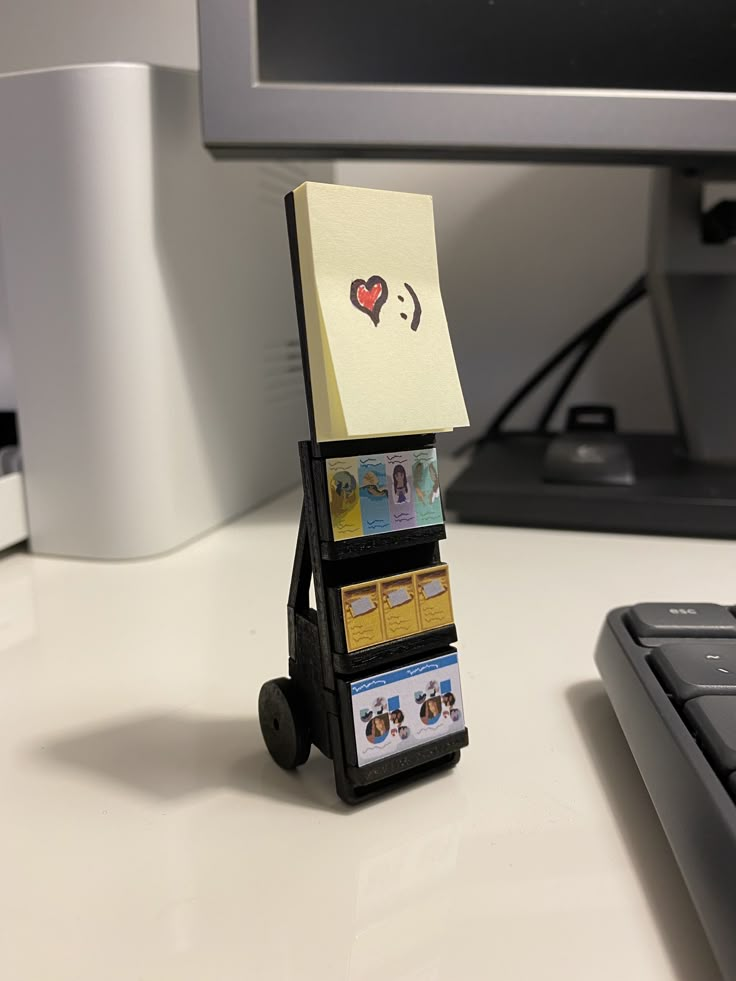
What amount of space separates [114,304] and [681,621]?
355mm

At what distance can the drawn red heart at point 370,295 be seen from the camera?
0.79 feet

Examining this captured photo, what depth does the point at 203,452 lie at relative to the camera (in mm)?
553

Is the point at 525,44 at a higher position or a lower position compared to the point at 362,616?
higher

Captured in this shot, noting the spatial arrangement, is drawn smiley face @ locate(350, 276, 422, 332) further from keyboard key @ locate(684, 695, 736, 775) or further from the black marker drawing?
keyboard key @ locate(684, 695, 736, 775)

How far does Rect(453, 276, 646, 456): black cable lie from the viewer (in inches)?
29.7

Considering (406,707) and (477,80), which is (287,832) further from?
(477,80)

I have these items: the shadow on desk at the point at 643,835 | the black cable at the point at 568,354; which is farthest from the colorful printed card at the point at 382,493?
the black cable at the point at 568,354

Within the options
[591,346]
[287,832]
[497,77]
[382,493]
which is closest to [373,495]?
[382,493]

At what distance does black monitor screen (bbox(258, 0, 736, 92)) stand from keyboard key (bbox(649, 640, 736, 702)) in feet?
1.31

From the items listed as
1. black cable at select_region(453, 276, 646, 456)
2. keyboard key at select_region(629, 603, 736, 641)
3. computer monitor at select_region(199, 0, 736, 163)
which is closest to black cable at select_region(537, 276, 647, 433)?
black cable at select_region(453, 276, 646, 456)

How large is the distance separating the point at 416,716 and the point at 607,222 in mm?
678

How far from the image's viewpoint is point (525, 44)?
520 mm

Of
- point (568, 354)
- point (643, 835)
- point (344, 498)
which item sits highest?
point (568, 354)

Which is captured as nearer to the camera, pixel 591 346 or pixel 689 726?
pixel 689 726
